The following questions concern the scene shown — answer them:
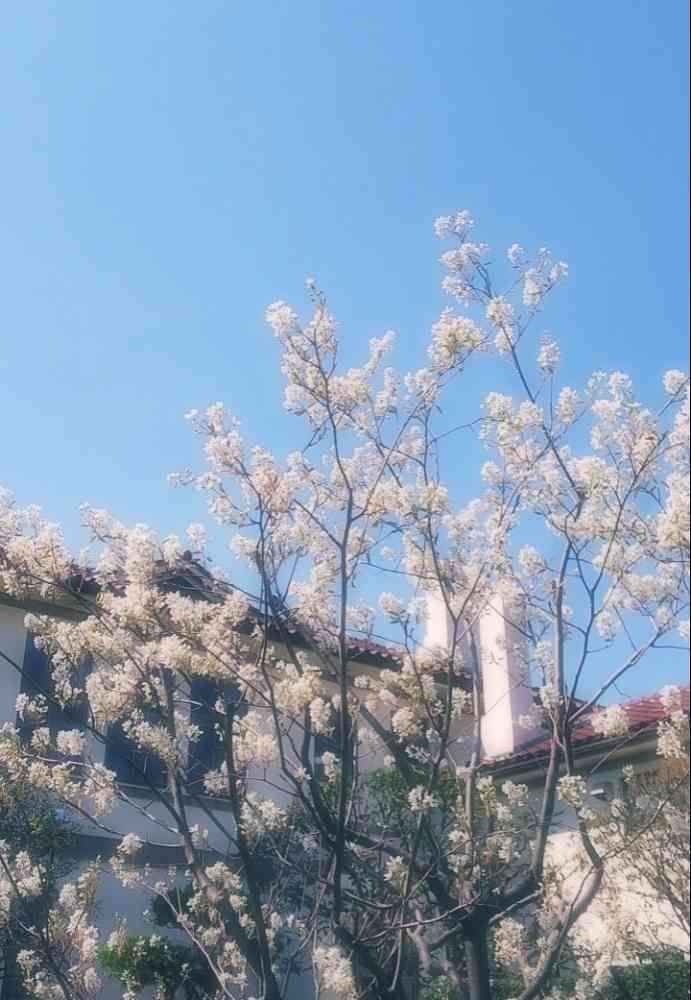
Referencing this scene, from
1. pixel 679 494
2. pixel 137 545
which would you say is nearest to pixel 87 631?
pixel 137 545

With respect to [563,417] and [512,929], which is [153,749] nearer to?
[512,929]

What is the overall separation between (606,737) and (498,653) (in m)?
1.02

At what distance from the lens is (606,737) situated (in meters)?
7.15

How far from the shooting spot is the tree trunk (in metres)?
5.89

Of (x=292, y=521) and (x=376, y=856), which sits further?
(x=376, y=856)

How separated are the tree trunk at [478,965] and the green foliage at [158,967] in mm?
3102

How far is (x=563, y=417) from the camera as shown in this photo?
6266 mm

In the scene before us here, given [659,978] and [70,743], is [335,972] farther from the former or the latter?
[659,978]

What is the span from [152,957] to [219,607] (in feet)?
11.8

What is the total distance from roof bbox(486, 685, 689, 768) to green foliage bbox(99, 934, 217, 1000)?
3.25m

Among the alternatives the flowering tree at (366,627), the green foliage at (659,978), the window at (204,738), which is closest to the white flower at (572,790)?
the flowering tree at (366,627)

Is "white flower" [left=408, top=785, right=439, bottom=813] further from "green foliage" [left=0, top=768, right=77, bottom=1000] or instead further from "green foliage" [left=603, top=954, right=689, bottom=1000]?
"green foliage" [left=603, top=954, right=689, bottom=1000]

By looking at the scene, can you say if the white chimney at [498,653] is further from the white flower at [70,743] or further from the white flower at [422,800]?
the white flower at [70,743]

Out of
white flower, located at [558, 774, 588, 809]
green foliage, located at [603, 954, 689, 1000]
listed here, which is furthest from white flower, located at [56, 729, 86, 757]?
green foliage, located at [603, 954, 689, 1000]
